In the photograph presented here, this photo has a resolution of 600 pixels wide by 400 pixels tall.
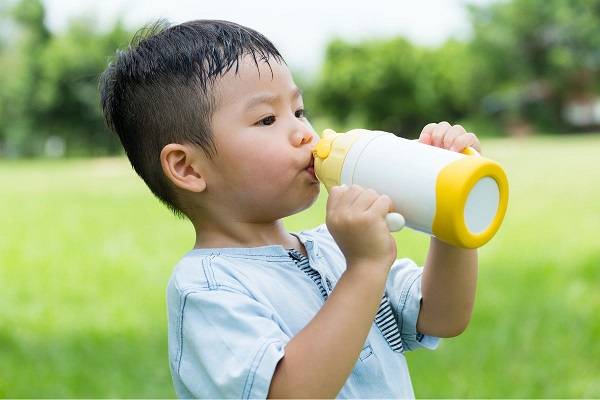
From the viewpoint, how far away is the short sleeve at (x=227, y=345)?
1148mm

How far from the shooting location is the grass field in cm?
316

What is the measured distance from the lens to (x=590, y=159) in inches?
553

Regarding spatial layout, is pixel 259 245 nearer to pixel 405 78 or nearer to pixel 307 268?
pixel 307 268

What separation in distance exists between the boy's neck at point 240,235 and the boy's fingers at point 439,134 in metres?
0.30

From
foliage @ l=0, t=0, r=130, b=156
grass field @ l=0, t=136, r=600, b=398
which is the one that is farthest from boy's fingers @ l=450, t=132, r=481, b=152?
foliage @ l=0, t=0, r=130, b=156

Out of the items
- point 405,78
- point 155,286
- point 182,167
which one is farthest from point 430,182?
point 405,78

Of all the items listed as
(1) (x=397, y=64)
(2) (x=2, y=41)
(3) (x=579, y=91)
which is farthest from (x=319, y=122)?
(2) (x=2, y=41)

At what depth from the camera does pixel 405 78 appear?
3366cm

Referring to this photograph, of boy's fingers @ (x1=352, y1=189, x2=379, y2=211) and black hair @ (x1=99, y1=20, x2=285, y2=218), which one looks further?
black hair @ (x1=99, y1=20, x2=285, y2=218)

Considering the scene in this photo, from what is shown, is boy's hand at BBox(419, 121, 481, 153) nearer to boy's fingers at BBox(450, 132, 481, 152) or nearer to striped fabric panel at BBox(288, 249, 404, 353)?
boy's fingers at BBox(450, 132, 481, 152)

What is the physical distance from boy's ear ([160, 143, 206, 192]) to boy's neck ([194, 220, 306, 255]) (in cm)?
8

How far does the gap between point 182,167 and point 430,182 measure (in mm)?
439

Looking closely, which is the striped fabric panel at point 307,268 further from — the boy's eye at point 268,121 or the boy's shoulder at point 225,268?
the boy's eye at point 268,121

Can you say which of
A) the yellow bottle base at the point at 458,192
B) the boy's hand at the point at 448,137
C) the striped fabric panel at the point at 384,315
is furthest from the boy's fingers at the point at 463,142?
the striped fabric panel at the point at 384,315
